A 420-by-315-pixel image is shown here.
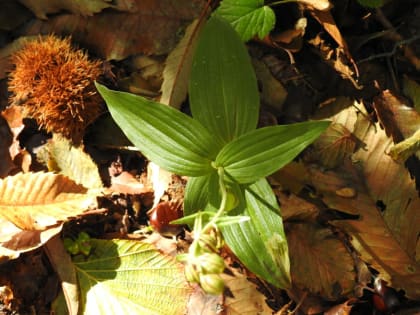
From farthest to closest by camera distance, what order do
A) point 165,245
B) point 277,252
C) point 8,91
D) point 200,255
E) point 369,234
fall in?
1. point 8,91
2. point 165,245
3. point 369,234
4. point 277,252
5. point 200,255

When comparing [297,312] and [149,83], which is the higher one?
[149,83]

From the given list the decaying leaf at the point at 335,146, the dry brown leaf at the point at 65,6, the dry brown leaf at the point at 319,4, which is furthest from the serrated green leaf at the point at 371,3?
the dry brown leaf at the point at 65,6

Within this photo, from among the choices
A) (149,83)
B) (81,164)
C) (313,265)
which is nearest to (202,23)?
(149,83)

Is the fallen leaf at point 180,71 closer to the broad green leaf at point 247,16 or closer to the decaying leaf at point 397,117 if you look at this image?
the broad green leaf at point 247,16

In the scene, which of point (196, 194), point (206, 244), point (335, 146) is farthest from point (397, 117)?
point (206, 244)

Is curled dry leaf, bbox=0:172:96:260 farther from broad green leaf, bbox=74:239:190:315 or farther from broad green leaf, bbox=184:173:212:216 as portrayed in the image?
broad green leaf, bbox=184:173:212:216

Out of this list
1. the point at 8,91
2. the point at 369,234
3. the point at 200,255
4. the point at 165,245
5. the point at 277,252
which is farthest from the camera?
the point at 8,91

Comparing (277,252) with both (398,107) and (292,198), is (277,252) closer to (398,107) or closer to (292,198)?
(292,198)
